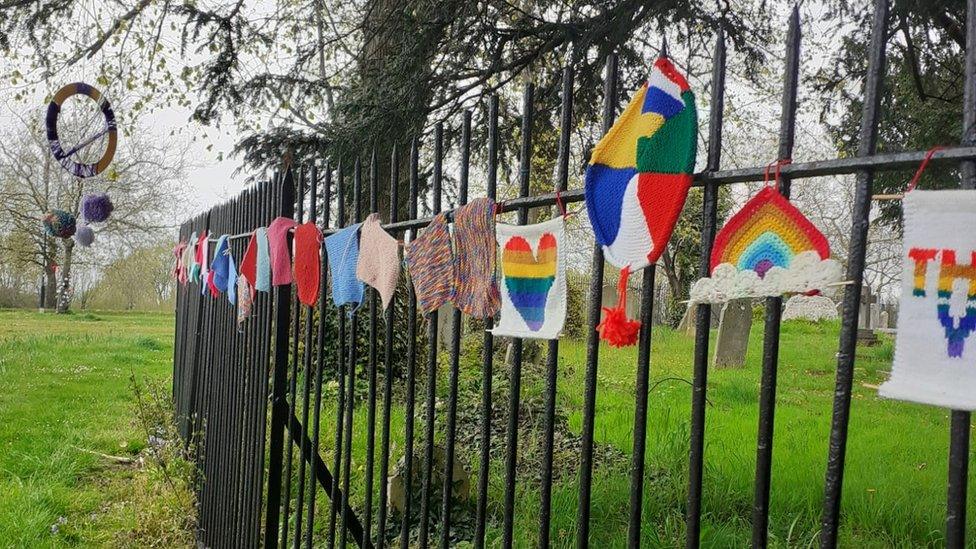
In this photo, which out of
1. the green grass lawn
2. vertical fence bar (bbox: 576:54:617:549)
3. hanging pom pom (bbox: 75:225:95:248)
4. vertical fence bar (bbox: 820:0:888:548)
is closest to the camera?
vertical fence bar (bbox: 820:0:888:548)

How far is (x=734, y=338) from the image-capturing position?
29.7ft

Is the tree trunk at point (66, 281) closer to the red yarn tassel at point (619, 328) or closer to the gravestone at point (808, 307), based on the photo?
the red yarn tassel at point (619, 328)

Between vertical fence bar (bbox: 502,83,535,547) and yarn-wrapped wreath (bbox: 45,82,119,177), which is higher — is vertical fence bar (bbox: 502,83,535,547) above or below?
below

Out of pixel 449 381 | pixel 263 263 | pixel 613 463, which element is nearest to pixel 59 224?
pixel 263 263

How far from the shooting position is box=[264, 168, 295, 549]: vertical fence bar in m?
3.02

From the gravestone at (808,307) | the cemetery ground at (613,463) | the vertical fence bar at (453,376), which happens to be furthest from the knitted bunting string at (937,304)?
the cemetery ground at (613,463)

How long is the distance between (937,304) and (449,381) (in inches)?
61.2

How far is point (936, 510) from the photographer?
3242 mm

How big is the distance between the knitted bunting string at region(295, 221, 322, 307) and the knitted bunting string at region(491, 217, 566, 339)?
4.01 feet

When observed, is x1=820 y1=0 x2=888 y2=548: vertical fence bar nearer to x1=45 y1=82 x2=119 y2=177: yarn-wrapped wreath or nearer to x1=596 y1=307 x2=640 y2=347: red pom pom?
x1=596 y1=307 x2=640 y2=347: red pom pom

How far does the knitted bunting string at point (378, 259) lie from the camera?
6.66 feet

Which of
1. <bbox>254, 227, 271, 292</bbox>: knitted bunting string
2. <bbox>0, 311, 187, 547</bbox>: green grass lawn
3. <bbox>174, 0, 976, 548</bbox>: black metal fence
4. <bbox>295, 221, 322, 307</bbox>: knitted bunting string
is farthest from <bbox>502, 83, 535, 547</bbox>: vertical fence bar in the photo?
<bbox>0, 311, 187, 547</bbox>: green grass lawn

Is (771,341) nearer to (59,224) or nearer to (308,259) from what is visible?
(308,259)

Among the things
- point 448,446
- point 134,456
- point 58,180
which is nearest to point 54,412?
point 134,456
